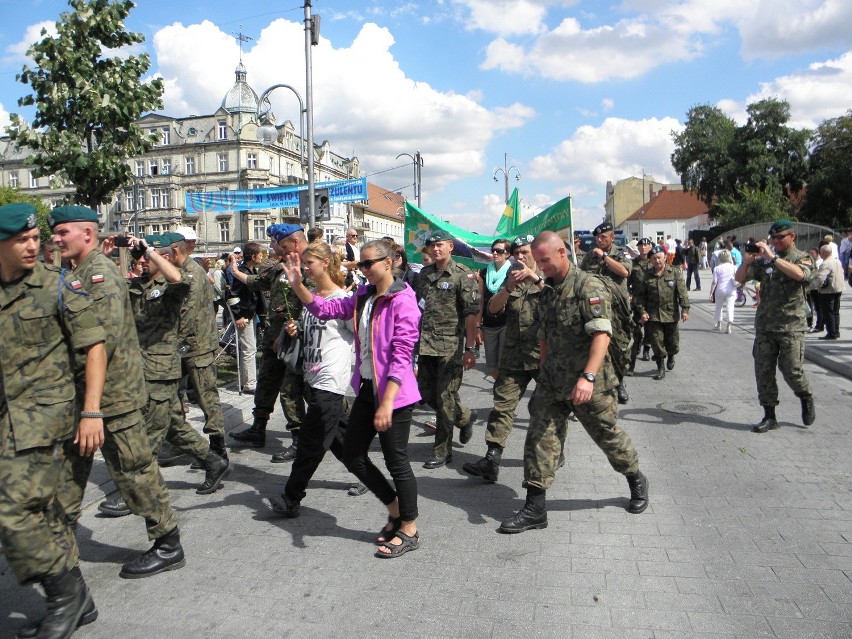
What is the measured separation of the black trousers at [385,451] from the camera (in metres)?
4.35

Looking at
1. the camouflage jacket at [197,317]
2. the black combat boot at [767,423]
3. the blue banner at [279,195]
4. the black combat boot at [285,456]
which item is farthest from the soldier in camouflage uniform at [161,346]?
the blue banner at [279,195]

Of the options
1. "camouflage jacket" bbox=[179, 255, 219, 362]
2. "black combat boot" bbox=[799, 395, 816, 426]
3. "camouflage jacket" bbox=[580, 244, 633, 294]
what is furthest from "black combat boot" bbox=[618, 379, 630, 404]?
"camouflage jacket" bbox=[179, 255, 219, 362]

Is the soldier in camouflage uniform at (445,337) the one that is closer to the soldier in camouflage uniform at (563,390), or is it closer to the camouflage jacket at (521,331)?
the camouflage jacket at (521,331)

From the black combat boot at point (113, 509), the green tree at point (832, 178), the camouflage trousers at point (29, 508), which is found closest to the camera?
the camouflage trousers at point (29, 508)

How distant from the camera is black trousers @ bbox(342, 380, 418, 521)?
4352 millimetres

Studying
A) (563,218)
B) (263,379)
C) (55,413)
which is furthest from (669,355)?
(55,413)

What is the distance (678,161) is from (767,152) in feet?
25.0

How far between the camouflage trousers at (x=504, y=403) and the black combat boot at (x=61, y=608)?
10.5 ft

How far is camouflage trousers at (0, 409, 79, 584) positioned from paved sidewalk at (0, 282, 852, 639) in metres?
0.43

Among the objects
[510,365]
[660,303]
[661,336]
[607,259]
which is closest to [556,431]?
[510,365]

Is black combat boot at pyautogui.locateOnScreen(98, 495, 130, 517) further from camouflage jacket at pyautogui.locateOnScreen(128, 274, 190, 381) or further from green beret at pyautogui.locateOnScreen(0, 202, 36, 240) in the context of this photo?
green beret at pyautogui.locateOnScreen(0, 202, 36, 240)

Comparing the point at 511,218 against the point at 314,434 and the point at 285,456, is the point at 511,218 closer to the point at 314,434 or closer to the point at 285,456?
the point at 285,456

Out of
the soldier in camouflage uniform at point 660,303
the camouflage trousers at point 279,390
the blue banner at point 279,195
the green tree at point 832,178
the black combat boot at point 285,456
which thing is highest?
the green tree at point 832,178

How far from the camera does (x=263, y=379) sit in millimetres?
6910
